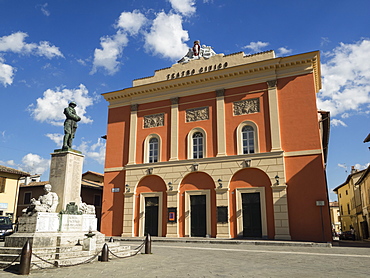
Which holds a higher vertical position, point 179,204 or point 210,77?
point 210,77

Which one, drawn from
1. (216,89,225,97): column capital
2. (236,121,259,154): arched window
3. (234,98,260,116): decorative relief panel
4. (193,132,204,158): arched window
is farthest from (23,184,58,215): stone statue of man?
(216,89,225,97): column capital

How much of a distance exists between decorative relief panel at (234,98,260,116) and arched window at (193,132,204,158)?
111 inches

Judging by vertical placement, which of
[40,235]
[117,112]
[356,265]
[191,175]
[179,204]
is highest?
[117,112]

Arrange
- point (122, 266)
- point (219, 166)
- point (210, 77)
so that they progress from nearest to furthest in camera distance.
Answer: point (122, 266) < point (219, 166) < point (210, 77)

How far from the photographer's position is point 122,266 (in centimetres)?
857

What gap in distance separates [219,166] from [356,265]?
11345 mm

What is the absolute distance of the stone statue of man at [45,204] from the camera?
965cm

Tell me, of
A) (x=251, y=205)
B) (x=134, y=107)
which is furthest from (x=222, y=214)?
(x=134, y=107)

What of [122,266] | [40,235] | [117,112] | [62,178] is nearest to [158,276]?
[122,266]

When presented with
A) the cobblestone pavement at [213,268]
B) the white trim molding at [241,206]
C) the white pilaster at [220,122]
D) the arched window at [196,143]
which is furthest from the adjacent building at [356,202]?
the cobblestone pavement at [213,268]

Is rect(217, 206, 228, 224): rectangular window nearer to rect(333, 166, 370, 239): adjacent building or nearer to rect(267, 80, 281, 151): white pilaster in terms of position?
rect(267, 80, 281, 151): white pilaster

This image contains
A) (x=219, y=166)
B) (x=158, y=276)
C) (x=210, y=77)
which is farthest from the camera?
(x=210, y=77)

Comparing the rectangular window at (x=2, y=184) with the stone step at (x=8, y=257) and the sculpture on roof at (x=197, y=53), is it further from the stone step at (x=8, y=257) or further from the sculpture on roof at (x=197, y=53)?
the stone step at (x=8, y=257)

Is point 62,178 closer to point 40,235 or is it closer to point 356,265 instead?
point 40,235
